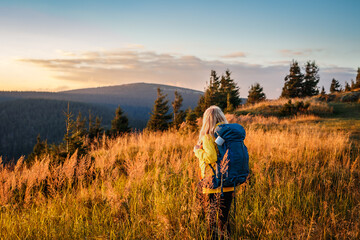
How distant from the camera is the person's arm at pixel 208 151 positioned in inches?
101

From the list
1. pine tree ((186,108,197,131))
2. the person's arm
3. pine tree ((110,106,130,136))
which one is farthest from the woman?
pine tree ((110,106,130,136))

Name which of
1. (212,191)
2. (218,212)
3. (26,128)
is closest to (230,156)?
(212,191)

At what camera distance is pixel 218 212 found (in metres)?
2.57

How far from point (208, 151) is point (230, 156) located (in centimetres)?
29

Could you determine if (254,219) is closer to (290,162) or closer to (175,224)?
(175,224)

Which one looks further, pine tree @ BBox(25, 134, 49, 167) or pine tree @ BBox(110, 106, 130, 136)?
pine tree @ BBox(110, 106, 130, 136)

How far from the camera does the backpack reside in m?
2.55

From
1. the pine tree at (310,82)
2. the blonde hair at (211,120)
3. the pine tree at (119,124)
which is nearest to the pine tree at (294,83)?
the pine tree at (310,82)

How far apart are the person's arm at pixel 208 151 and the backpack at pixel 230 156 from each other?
0.31 feet

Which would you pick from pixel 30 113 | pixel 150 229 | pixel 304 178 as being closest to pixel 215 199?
pixel 150 229

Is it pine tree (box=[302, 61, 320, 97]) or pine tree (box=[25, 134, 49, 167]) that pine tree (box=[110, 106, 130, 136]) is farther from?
pine tree (box=[302, 61, 320, 97])

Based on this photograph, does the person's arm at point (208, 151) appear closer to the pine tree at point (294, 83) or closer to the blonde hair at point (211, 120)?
the blonde hair at point (211, 120)

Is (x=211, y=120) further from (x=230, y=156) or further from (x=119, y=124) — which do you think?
(x=119, y=124)

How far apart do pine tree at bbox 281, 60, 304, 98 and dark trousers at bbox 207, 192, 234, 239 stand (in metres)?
42.7
